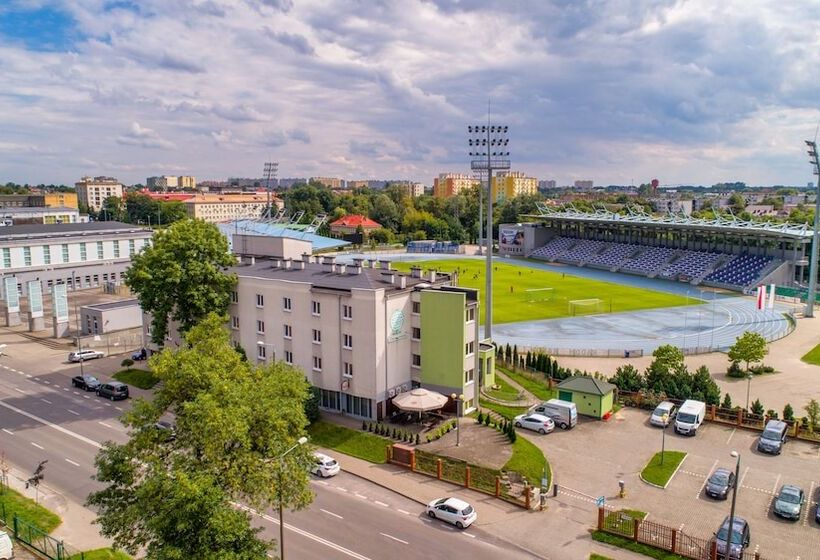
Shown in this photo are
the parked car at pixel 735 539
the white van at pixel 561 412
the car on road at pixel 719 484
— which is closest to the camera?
the parked car at pixel 735 539

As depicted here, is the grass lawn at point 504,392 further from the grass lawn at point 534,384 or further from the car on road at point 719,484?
the car on road at point 719,484

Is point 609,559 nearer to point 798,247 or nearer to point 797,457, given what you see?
point 797,457

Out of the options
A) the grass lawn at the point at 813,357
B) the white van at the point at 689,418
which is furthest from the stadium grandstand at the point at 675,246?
the white van at the point at 689,418

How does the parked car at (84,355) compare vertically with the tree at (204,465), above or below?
below

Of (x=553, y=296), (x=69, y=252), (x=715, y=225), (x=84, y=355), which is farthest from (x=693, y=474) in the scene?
(x=69, y=252)

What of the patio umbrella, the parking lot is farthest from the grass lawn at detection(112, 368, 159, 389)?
the parking lot

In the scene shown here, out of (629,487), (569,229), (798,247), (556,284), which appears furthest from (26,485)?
(569,229)

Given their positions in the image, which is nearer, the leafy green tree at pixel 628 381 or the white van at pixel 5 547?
the white van at pixel 5 547

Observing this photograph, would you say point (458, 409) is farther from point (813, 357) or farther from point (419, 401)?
point (813, 357)
